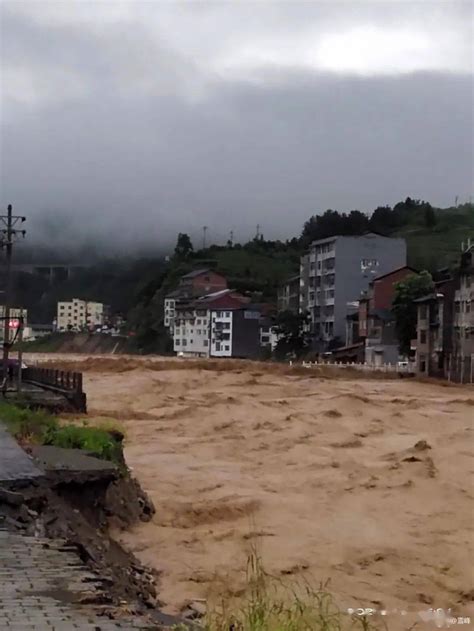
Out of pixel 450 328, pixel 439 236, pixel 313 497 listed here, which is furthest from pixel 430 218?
pixel 313 497

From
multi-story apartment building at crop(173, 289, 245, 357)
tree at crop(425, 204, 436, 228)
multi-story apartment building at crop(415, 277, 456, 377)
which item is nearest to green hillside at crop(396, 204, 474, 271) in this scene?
tree at crop(425, 204, 436, 228)

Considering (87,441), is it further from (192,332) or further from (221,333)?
(192,332)

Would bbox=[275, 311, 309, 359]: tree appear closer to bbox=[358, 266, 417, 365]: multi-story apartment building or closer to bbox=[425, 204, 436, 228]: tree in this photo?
bbox=[358, 266, 417, 365]: multi-story apartment building

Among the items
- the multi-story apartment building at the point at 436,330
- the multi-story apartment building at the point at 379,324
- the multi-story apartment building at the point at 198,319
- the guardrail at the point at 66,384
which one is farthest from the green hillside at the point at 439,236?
the guardrail at the point at 66,384

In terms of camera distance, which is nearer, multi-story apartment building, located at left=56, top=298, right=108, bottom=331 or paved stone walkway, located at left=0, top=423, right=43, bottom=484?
paved stone walkway, located at left=0, top=423, right=43, bottom=484

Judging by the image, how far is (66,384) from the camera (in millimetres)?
30594

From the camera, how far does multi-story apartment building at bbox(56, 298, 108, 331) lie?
13588 centimetres

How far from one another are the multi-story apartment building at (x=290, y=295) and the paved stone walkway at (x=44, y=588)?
86938mm

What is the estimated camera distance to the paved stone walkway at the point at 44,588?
5523 millimetres

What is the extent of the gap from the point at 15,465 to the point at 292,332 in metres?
79.4

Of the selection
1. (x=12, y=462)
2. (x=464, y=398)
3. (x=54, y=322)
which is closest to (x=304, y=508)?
(x=12, y=462)

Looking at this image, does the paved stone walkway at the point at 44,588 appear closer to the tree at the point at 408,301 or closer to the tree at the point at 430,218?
the tree at the point at 408,301

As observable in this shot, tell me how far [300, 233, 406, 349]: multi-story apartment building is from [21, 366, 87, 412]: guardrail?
168 feet

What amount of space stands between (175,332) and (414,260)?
97.9ft
